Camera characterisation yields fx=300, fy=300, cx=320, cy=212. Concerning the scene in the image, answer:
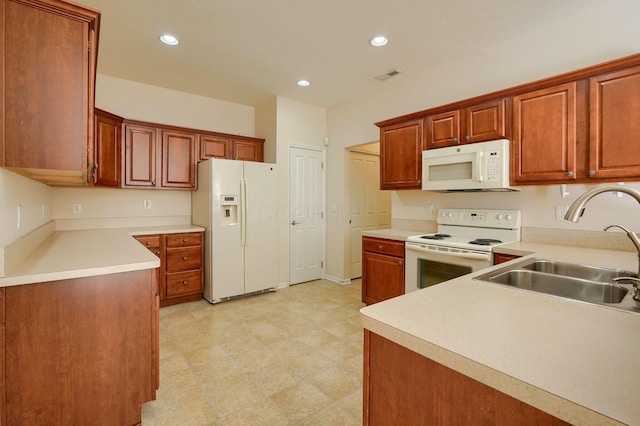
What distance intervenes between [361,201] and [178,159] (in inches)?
107

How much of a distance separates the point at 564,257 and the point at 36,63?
304 centimetres

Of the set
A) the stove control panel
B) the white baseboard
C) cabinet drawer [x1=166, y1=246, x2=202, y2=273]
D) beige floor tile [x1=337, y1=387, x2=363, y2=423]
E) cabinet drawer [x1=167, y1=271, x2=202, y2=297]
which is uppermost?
the stove control panel

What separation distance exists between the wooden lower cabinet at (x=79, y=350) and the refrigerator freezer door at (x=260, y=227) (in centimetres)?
215

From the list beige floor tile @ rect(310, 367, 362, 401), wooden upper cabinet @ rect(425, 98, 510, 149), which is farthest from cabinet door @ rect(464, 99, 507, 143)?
beige floor tile @ rect(310, 367, 362, 401)

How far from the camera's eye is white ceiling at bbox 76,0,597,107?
2326mm

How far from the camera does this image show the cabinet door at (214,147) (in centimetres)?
403

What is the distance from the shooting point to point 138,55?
3.14 m

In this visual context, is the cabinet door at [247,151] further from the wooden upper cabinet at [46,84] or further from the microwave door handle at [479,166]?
the microwave door handle at [479,166]

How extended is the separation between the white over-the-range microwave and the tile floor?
1668mm

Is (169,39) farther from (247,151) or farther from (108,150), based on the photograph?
(247,151)

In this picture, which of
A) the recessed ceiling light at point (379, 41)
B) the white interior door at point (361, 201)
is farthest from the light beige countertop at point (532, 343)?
the white interior door at point (361, 201)

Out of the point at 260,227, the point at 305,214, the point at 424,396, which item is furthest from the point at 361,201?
the point at 424,396

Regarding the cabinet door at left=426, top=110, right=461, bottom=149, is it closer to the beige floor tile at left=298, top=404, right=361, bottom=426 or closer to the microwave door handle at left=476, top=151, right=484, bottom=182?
the microwave door handle at left=476, top=151, right=484, bottom=182

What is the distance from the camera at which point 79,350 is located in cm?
145
